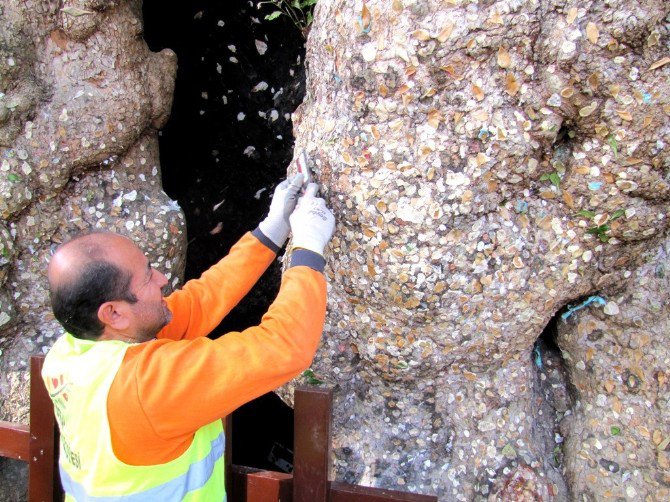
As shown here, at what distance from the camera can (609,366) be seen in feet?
6.51

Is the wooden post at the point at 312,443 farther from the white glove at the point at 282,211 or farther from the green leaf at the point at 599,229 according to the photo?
the green leaf at the point at 599,229

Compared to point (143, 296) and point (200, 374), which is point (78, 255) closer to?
point (143, 296)

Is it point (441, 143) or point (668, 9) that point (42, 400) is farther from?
point (668, 9)

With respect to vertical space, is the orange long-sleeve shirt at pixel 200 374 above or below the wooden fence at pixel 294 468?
above

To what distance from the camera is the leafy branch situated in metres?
2.47

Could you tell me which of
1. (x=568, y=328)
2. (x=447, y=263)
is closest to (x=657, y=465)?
(x=568, y=328)

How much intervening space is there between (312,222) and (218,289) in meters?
0.43

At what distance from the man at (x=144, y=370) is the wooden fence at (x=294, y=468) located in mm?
132

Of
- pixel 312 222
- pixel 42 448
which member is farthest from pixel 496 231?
pixel 42 448

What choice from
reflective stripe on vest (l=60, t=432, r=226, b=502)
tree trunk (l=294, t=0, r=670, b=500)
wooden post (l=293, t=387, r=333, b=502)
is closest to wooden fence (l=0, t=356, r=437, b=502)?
wooden post (l=293, t=387, r=333, b=502)

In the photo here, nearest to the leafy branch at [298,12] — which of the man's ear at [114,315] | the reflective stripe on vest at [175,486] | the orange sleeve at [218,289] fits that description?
the orange sleeve at [218,289]

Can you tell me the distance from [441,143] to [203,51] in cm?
164

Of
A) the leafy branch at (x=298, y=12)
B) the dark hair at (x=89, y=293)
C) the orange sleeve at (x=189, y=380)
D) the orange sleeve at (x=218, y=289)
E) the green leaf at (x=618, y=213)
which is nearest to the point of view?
the orange sleeve at (x=189, y=380)

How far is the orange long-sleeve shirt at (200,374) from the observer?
140 cm
